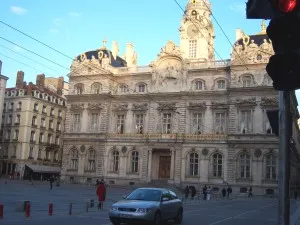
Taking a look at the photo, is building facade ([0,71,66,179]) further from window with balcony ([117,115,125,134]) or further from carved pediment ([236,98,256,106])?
carved pediment ([236,98,256,106])

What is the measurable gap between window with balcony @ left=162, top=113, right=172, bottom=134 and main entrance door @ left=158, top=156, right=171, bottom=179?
3828mm

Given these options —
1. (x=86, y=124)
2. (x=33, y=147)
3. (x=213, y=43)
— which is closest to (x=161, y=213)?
(x=86, y=124)

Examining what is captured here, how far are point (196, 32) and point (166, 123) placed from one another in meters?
15.5

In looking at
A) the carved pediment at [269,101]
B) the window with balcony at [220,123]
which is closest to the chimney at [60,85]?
the window with balcony at [220,123]

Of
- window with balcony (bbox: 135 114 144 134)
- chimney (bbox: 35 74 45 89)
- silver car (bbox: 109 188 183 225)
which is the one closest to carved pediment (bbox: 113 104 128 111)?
window with balcony (bbox: 135 114 144 134)

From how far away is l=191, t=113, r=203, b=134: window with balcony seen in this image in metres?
58.0

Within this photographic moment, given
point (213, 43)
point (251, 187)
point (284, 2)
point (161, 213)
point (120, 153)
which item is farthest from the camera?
point (213, 43)

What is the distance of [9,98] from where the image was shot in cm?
8262

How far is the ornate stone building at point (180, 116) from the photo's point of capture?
54156 mm

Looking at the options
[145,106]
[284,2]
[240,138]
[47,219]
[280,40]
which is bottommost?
[47,219]

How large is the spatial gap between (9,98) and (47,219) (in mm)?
69178

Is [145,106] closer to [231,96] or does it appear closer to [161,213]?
[231,96]

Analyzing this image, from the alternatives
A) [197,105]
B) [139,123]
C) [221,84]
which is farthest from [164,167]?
[221,84]

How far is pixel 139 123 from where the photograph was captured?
62438mm
